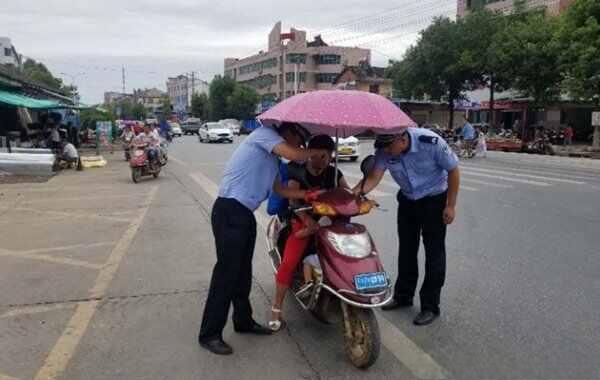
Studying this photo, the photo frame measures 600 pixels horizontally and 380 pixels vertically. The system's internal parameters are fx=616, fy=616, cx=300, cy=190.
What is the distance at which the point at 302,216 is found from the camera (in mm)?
4332

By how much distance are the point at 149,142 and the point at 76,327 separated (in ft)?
39.2

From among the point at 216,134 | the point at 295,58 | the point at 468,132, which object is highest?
the point at 295,58

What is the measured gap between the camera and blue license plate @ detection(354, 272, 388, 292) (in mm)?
3873

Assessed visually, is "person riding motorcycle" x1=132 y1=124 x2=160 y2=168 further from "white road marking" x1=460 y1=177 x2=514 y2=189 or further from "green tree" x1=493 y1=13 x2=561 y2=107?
"green tree" x1=493 y1=13 x2=561 y2=107

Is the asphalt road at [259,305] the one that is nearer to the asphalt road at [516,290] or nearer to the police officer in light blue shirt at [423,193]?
the asphalt road at [516,290]

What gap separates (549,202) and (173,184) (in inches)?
331

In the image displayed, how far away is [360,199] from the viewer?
13.9ft

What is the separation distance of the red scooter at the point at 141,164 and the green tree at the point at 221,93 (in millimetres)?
70302

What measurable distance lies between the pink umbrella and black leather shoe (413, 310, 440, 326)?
155cm

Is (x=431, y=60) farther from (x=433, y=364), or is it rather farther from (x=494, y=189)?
(x=433, y=364)

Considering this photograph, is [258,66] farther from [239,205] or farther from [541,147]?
[239,205]

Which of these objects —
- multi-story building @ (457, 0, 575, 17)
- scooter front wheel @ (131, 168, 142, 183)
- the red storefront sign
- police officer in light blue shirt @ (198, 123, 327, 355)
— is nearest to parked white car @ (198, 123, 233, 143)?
multi-story building @ (457, 0, 575, 17)

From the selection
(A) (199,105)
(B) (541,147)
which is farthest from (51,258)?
(A) (199,105)

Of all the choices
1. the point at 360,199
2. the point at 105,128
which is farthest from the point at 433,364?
the point at 105,128
